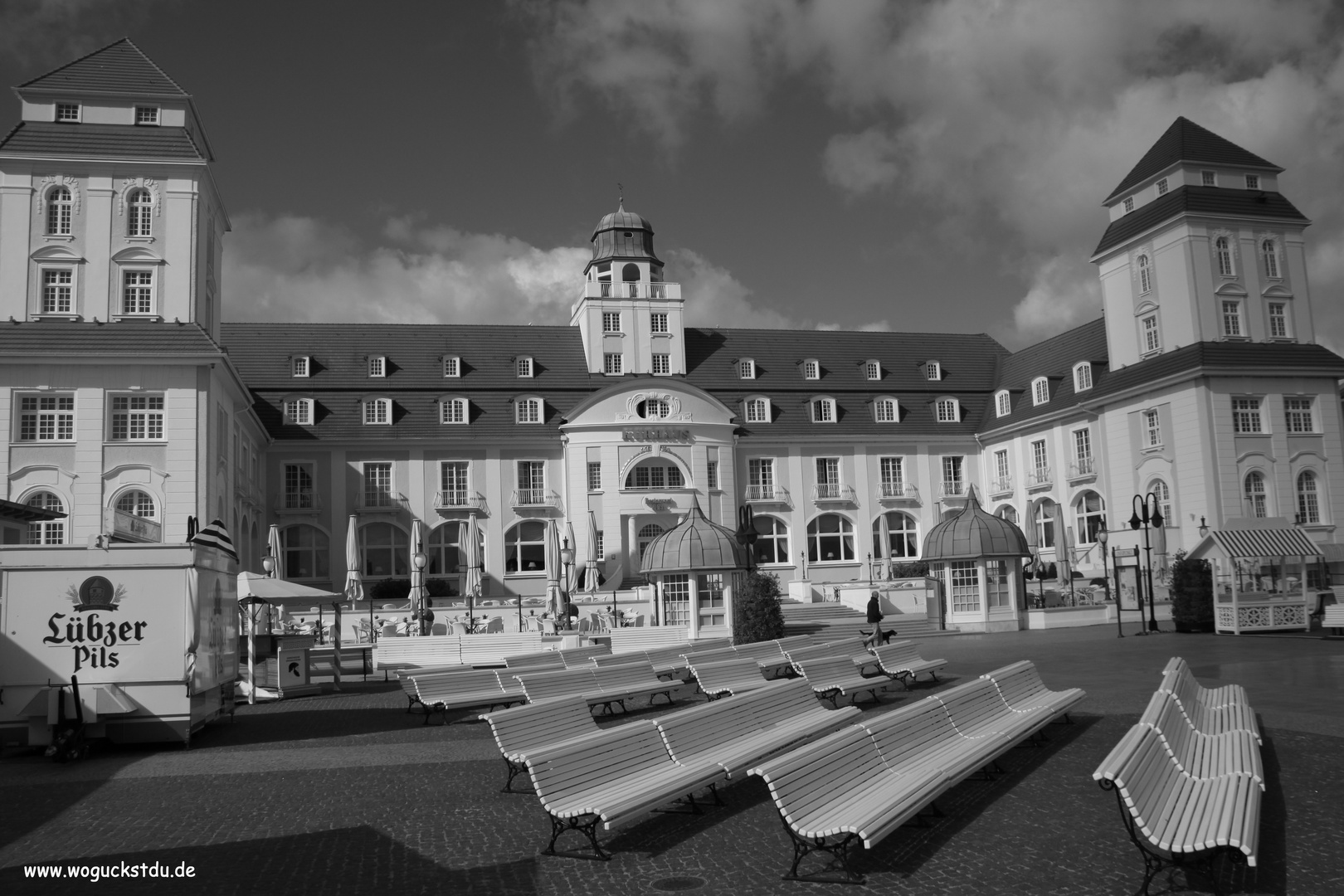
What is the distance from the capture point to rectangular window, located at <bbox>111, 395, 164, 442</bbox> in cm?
3428

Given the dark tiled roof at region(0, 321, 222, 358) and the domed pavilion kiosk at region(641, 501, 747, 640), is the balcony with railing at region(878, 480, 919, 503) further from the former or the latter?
the dark tiled roof at region(0, 321, 222, 358)

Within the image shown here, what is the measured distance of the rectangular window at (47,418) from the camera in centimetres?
3406

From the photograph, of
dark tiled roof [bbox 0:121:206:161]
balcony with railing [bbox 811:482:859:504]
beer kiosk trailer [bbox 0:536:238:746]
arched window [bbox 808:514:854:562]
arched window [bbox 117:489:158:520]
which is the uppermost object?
dark tiled roof [bbox 0:121:206:161]

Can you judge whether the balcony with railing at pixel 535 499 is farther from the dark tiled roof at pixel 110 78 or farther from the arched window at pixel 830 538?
the dark tiled roof at pixel 110 78

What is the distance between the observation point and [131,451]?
34.0m

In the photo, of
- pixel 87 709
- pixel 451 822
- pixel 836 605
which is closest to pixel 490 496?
pixel 836 605

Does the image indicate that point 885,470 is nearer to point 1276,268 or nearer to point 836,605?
point 836,605

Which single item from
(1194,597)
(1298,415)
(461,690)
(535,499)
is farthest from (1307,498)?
(461,690)

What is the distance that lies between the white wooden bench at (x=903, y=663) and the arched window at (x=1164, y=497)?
25837 millimetres

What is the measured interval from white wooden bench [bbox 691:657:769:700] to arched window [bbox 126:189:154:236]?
90.4 feet

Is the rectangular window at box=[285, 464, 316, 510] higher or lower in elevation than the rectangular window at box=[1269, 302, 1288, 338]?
lower

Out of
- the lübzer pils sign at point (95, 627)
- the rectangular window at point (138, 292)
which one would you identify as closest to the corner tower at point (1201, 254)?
the rectangular window at point (138, 292)

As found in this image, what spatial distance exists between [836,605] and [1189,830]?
3332 centimetres

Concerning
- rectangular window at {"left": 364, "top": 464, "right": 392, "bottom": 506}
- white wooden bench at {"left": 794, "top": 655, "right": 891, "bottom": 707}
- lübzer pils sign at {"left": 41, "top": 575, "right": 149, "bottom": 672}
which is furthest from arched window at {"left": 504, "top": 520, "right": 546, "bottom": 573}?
lübzer pils sign at {"left": 41, "top": 575, "right": 149, "bottom": 672}
